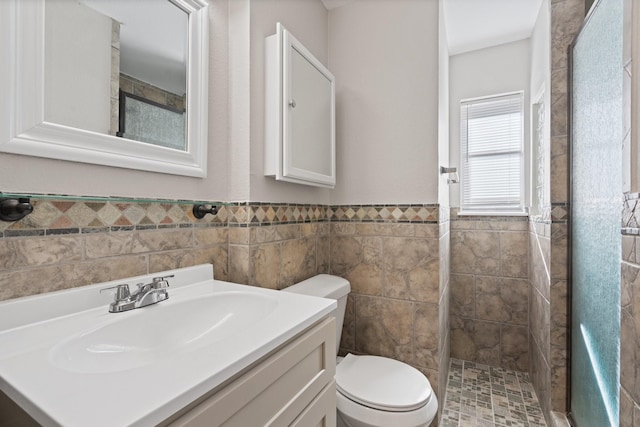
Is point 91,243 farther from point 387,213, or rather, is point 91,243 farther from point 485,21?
point 485,21

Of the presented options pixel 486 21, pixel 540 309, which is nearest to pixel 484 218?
pixel 540 309

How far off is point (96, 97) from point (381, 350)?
1.75 metres

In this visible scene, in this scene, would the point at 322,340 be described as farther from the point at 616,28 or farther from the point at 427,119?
the point at 616,28

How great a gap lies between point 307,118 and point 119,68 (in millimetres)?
833

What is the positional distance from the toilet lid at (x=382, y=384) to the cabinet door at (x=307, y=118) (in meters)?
0.95

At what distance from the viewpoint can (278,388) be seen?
68 centimetres

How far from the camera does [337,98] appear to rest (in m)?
1.94

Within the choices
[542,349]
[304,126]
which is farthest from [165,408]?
[542,349]

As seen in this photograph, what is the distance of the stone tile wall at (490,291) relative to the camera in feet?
7.41

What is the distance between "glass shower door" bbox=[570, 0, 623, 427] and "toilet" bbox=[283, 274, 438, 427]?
659mm

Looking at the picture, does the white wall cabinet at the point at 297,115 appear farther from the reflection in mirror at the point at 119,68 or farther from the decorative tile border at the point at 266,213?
the reflection in mirror at the point at 119,68

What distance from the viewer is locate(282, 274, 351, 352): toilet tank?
1434 mm

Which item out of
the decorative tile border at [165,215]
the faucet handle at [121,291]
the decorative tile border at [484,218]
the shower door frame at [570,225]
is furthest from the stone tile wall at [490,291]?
the faucet handle at [121,291]

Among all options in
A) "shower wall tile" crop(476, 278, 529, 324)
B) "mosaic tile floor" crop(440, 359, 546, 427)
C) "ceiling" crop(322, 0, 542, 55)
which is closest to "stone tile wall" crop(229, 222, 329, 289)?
"mosaic tile floor" crop(440, 359, 546, 427)
